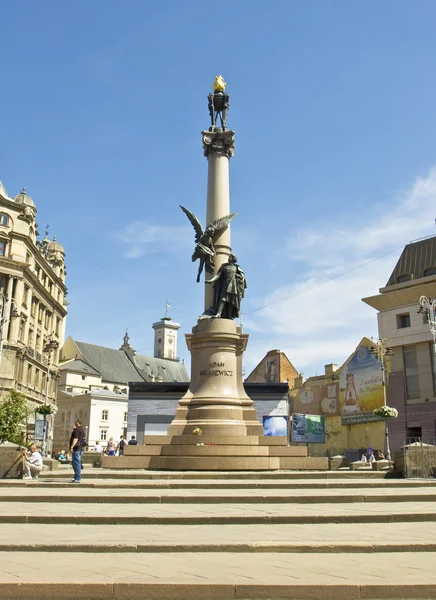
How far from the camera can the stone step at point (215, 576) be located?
5434mm

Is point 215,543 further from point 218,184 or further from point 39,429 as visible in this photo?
point 39,429

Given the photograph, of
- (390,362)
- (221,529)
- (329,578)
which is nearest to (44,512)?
(221,529)

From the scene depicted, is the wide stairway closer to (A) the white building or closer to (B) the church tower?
(A) the white building

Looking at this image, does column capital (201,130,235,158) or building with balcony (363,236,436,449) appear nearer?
column capital (201,130,235,158)

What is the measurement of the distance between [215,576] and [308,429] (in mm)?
49952

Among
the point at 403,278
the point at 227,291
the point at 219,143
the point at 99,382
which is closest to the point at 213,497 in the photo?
the point at 227,291

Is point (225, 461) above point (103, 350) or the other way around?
the other way around

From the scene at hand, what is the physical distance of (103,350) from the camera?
4486 inches

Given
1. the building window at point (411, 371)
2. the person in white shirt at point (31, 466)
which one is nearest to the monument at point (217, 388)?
the person in white shirt at point (31, 466)

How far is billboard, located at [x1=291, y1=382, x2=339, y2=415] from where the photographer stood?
2232 inches

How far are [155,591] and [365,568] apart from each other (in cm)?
240

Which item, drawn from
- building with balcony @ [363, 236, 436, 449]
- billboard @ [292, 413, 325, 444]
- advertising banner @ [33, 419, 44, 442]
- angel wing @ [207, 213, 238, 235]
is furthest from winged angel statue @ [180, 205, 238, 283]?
billboard @ [292, 413, 325, 444]

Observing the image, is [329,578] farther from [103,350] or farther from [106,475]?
[103,350]

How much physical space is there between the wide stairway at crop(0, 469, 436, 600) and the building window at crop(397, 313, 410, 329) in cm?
3723
